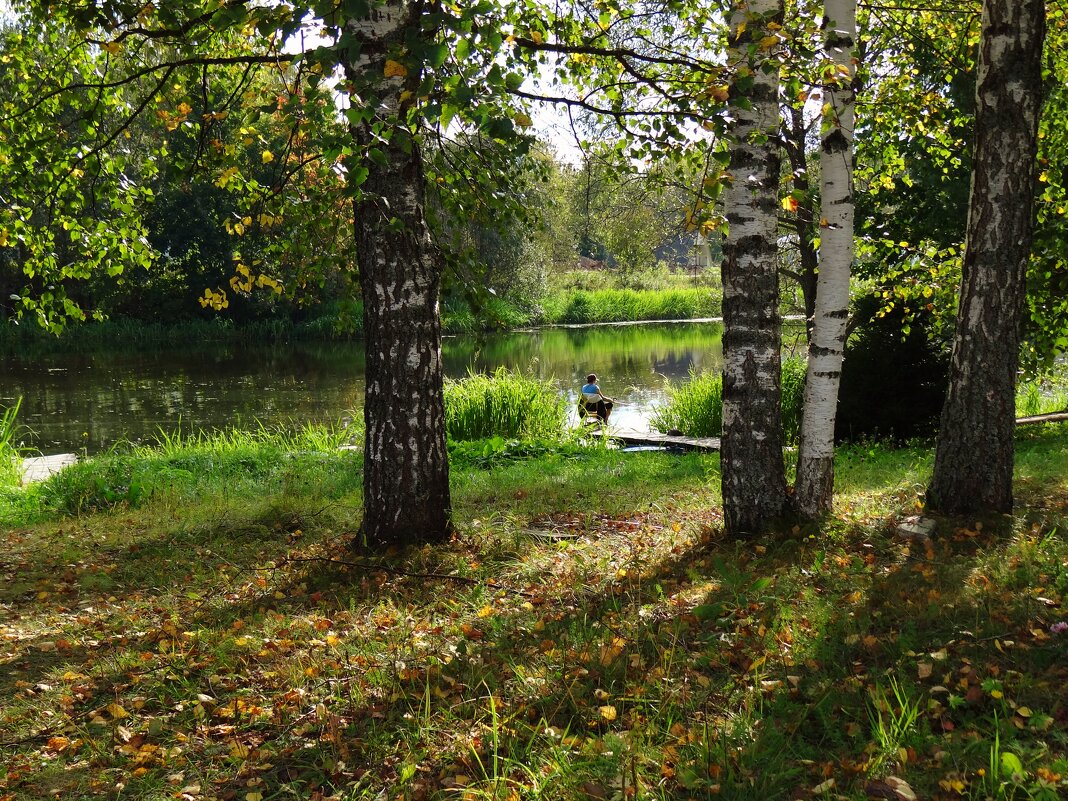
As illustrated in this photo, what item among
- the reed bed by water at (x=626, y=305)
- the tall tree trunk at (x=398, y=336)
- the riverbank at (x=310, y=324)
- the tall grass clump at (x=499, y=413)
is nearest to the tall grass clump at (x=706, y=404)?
the tall grass clump at (x=499, y=413)

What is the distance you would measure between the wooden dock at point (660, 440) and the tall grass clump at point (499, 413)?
0.88m

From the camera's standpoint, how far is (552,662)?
11.4 ft

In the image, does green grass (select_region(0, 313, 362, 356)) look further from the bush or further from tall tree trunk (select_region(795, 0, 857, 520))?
tall tree trunk (select_region(795, 0, 857, 520))

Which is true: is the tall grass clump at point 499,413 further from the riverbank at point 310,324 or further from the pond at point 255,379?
the riverbank at point 310,324

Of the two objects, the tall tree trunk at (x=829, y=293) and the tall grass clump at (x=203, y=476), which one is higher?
the tall tree trunk at (x=829, y=293)

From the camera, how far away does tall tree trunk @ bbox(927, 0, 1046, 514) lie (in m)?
4.73

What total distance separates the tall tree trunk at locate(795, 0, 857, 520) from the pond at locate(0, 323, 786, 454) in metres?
7.01

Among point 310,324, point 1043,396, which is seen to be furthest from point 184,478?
point 310,324

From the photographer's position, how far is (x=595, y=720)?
119 inches

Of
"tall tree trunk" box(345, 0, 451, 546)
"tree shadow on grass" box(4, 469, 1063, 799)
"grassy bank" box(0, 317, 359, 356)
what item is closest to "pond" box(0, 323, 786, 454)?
"grassy bank" box(0, 317, 359, 356)

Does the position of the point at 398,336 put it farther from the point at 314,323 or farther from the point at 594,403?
the point at 314,323

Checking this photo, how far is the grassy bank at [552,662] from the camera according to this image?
2.72 m

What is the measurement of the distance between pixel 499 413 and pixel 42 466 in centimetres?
624

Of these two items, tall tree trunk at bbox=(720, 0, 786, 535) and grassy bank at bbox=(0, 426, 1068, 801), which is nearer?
grassy bank at bbox=(0, 426, 1068, 801)
